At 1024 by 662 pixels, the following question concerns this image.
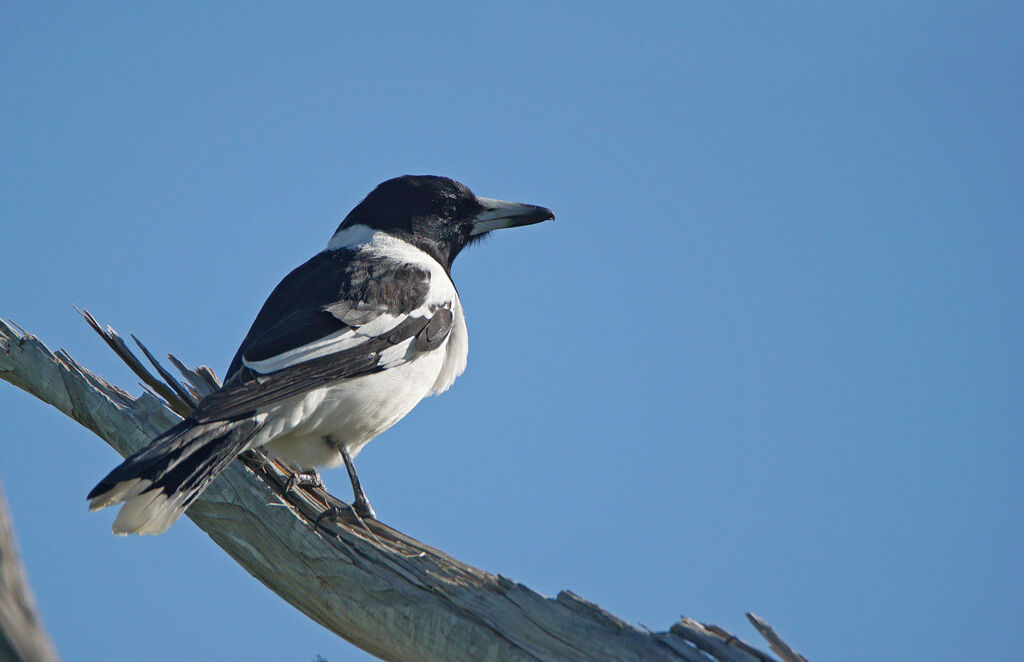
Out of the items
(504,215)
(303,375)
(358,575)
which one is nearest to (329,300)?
(303,375)

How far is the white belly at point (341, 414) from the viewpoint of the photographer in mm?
2629

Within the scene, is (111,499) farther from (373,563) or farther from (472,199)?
(472,199)

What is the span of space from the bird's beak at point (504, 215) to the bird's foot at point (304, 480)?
54.7 inches

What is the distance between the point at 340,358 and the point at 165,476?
691 mm

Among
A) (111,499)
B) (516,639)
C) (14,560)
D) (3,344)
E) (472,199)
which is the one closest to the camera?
(14,560)

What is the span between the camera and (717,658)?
177 cm

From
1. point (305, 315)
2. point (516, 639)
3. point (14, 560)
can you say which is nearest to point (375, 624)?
point (516, 639)

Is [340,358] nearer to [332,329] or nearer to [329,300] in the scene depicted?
[332,329]

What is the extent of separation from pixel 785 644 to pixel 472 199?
2545 mm

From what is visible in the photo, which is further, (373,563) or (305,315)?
(305,315)

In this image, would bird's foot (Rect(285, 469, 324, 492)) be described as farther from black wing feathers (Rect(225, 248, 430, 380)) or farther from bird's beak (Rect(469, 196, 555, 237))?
bird's beak (Rect(469, 196, 555, 237))

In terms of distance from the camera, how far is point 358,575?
7.04 feet

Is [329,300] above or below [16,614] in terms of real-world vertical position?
above

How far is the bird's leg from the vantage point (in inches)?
107
